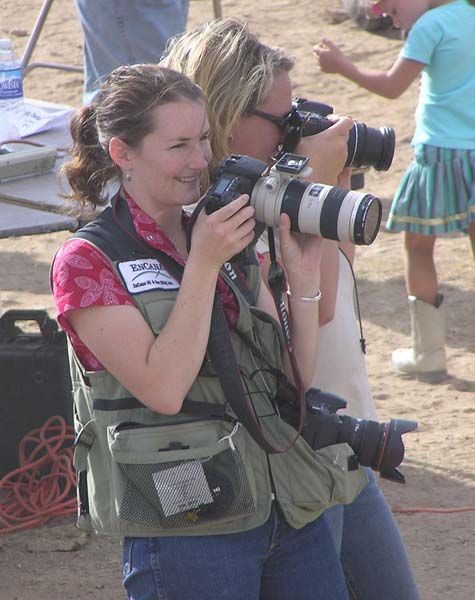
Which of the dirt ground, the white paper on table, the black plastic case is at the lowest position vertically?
the dirt ground

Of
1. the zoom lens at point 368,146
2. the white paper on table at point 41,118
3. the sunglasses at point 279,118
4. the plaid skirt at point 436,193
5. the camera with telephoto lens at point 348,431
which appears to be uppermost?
the sunglasses at point 279,118

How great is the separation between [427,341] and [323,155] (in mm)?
2463

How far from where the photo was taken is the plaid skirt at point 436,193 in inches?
176

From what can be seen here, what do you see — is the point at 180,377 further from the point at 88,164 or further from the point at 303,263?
the point at 88,164

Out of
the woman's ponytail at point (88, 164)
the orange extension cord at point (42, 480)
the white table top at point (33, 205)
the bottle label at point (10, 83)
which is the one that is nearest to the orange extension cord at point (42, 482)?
the orange extension cord at point (42, 480)

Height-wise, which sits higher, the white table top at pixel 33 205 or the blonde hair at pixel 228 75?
the blonde hair at pixel 228 75

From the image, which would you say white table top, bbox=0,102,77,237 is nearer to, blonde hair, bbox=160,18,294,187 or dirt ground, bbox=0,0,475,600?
blonde hair, bbox=160,18,294,187

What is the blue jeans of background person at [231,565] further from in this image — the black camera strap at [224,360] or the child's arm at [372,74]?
the child's arm at [372,74]

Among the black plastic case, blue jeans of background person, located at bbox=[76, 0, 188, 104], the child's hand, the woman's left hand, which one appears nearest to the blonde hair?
the woman's left hand

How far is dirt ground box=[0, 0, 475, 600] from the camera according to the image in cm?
339

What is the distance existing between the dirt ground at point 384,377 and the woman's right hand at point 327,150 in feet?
4.96

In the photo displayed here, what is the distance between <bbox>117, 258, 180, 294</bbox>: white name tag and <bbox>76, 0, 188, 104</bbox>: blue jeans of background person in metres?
2.85

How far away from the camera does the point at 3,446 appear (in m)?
3.64

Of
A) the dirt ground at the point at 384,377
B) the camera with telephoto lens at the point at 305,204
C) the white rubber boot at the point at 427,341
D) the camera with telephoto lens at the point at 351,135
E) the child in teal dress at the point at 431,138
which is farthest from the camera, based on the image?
the white rubber boot at the point at 427,341
